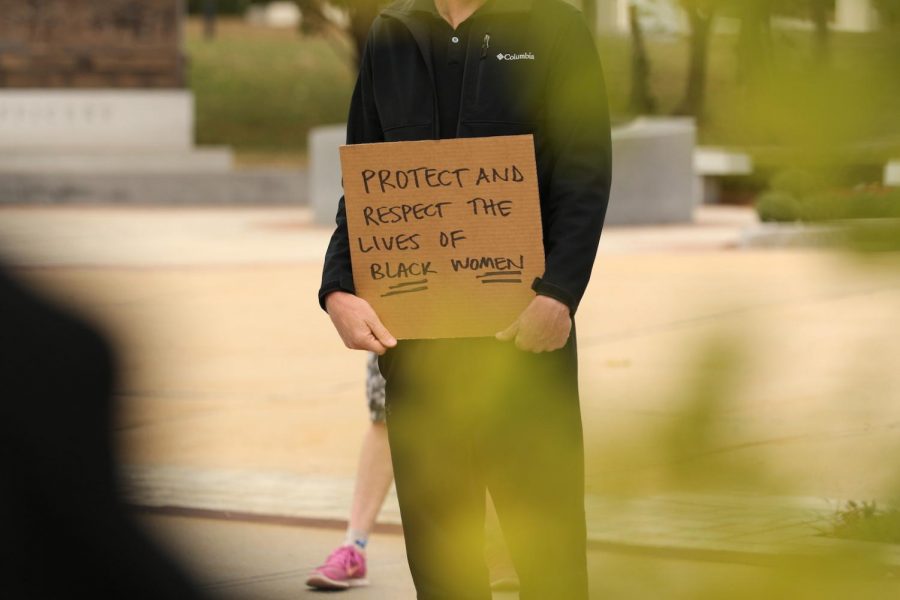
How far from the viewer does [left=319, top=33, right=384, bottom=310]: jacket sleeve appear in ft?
8.03

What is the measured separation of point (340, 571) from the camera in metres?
4.63

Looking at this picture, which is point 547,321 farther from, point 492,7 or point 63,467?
point 63,467

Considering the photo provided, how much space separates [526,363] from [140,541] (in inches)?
11.6

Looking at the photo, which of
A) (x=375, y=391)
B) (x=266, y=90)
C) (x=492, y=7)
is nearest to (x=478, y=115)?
(x=492, y=7)

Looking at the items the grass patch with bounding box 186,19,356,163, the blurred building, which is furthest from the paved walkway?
the grass patch with bounding box 186,19,356,163

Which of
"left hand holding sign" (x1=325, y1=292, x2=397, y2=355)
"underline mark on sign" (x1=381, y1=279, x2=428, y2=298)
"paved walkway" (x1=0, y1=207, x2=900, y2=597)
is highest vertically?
"paved walkway" (x1=0, y1=207, x2=900, y2=597)

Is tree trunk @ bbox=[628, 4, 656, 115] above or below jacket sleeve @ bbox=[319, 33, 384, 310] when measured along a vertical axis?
above

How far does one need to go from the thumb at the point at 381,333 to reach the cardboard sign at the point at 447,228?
2 centimetres

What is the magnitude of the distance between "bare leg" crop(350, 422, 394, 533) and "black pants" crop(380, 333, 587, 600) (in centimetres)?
208

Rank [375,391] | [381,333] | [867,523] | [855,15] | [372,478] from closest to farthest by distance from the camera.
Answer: [855,15] → [867,523] → [381,333] → [375,391] → [372,478]

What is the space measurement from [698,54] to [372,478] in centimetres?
392

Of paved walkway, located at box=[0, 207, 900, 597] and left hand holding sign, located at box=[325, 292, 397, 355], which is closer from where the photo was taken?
paved walkway, located at box=[0, 207, 900, 597]

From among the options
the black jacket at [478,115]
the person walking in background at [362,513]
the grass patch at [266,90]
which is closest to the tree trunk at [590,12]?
the black jacket at [478,115]

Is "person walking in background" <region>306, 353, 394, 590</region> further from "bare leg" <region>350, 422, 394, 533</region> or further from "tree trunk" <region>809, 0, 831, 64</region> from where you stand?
"tree trunk" <region>809, 0, 831, 64</region>
